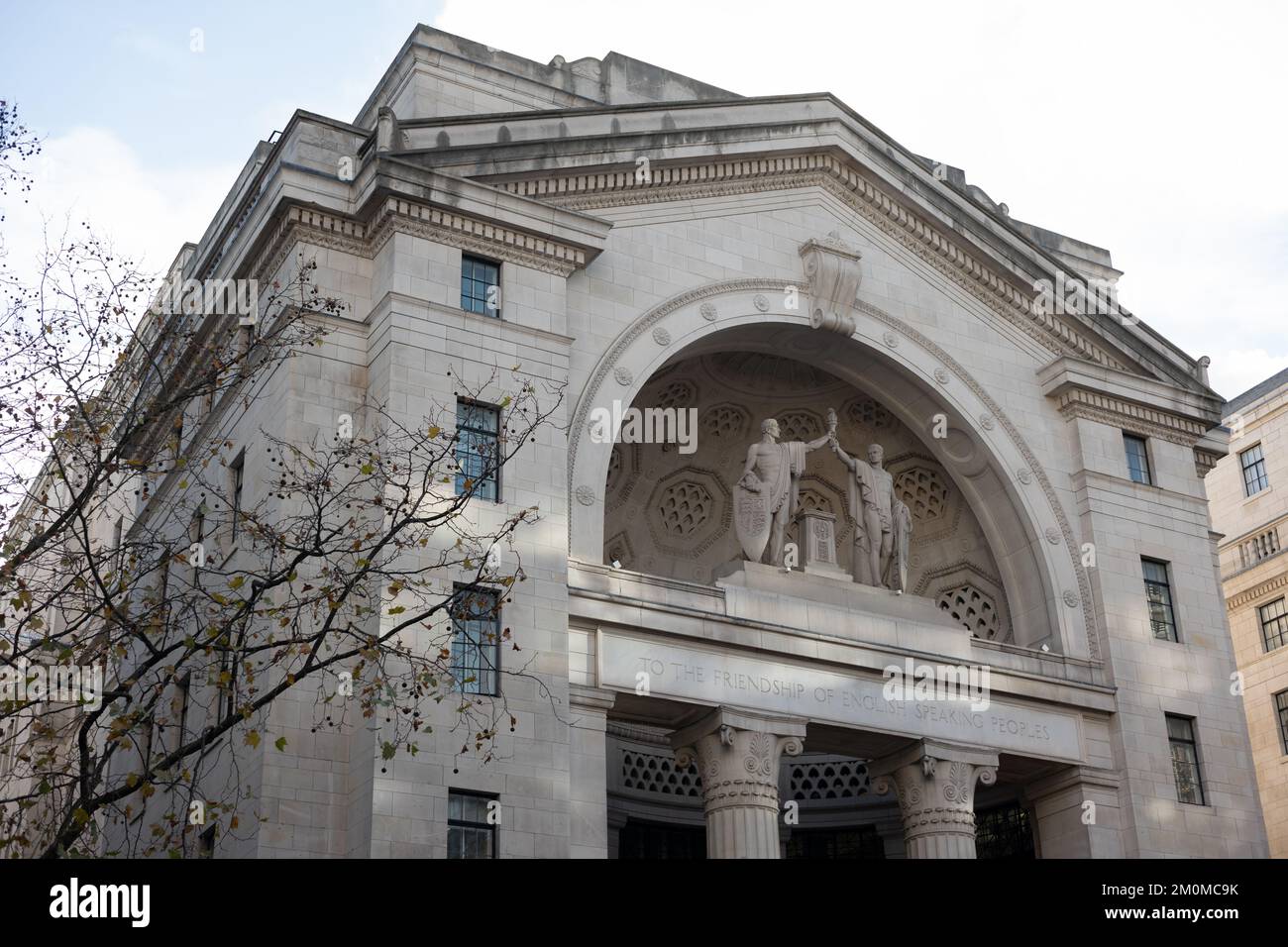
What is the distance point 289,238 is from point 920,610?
13.8 metres

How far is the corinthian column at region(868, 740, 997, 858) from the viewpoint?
29719mm

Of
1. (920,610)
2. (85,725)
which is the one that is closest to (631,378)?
(920,610)

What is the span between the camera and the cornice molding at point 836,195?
3123 cm

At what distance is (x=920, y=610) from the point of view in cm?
3238

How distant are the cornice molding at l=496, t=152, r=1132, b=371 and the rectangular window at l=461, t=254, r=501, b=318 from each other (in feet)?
5.63

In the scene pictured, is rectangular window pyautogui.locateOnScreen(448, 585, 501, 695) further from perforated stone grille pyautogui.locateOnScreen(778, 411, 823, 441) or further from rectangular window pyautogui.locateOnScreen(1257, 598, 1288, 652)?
rectangular window pyautogui.locateOnScreen(1257, 598, 1288, 652)

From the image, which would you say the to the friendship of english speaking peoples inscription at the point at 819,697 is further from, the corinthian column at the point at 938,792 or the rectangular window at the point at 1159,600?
the rectangular window at the point at 1159,600

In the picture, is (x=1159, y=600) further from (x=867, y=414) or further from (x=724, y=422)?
(x=724, y=422)

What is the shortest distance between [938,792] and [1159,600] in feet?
26.3

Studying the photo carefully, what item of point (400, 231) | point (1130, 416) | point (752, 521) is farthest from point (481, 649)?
point (1130, 416)

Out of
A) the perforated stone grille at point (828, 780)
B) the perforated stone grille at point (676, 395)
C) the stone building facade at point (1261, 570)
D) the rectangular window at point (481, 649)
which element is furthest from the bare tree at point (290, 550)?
the stone building facade at point (1261, 570)

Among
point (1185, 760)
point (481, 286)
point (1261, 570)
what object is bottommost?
point (1185, 760)

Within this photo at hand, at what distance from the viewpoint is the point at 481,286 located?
29031 millimetres
